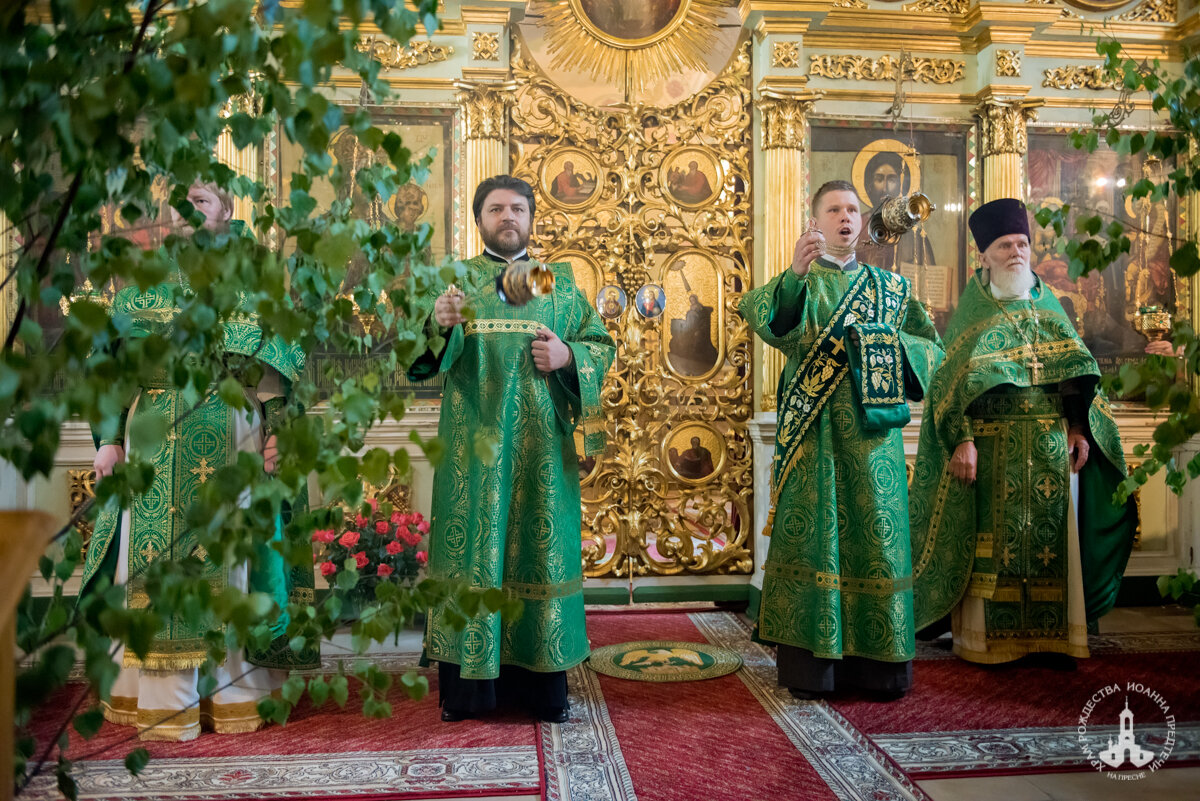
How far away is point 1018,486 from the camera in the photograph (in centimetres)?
Answer: 432

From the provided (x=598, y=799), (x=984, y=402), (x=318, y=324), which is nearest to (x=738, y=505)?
(x=984, y=402)

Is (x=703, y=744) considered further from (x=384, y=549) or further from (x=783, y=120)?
(x=783, y=120)

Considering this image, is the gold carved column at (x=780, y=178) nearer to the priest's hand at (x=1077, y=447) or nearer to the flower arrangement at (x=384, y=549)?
the priest's hand at (x=1077, y=447)

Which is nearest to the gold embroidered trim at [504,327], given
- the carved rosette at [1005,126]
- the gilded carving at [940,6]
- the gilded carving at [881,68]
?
the gilded carving at [881,68]

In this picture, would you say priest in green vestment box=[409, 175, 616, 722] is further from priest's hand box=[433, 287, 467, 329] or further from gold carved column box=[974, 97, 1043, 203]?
gold carved column box=[974, 97, 1043, 203]

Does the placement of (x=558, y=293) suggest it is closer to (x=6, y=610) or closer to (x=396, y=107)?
(x=396, y=107)

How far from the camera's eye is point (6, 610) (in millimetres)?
787

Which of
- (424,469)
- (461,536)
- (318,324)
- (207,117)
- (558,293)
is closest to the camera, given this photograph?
(207,117)

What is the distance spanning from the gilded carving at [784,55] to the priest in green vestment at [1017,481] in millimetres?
1675

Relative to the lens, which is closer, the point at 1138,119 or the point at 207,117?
the point at 207,117

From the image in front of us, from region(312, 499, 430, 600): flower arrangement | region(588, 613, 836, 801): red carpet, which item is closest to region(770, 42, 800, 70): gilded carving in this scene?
region(312, 499, 430, 600): flower arrangement

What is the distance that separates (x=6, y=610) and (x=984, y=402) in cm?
438

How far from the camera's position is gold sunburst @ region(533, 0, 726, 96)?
217 inches

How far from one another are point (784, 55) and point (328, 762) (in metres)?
4.59
